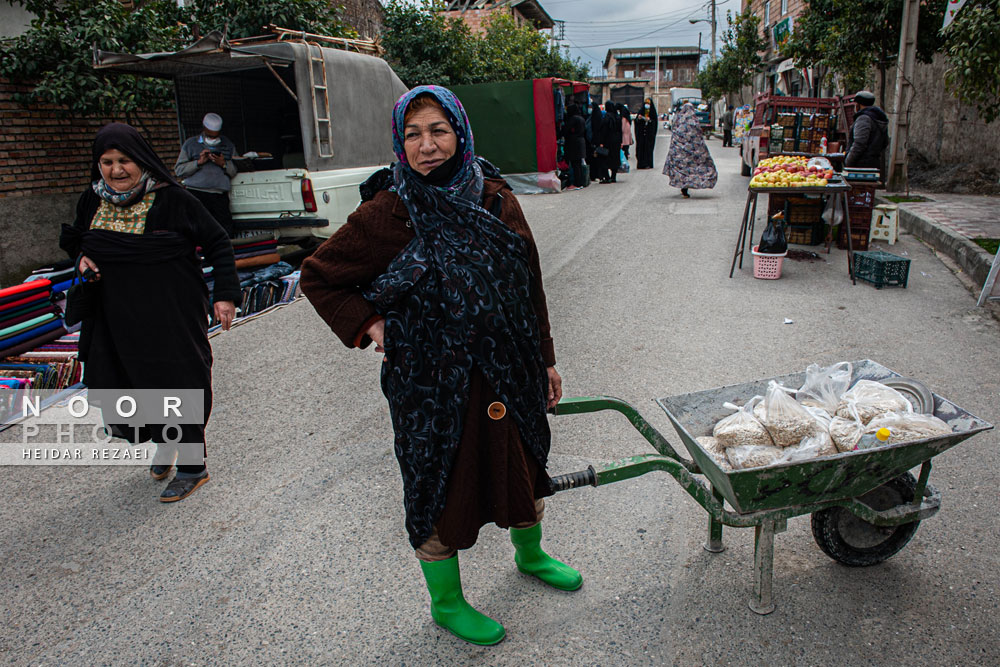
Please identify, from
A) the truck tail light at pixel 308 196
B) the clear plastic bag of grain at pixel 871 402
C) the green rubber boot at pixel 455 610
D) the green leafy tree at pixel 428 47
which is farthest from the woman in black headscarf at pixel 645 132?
the green rubber boot at pixel 455 610

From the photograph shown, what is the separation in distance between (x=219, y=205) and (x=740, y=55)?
99.7 feet

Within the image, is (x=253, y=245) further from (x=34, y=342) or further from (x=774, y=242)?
(x=774, y=242)

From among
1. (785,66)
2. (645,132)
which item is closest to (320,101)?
(645,132)

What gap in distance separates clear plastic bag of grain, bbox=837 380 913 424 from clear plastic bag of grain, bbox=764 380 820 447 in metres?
0.20

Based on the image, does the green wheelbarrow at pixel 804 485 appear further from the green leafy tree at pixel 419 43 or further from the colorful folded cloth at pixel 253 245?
the green leafy tree at pixel 419 43

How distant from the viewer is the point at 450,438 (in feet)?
7.41

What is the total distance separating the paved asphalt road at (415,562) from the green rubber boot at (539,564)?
6 centimetres

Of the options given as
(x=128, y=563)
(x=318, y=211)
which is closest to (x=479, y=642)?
(x=128, y=563)

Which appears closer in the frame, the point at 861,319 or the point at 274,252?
the point at 861,319

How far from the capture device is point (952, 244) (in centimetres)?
844

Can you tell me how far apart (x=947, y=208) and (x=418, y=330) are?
1183 cm

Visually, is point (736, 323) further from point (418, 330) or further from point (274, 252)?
point (274, 252)

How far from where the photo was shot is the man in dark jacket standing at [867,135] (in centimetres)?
946

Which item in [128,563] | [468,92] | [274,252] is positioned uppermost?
[468,92]
